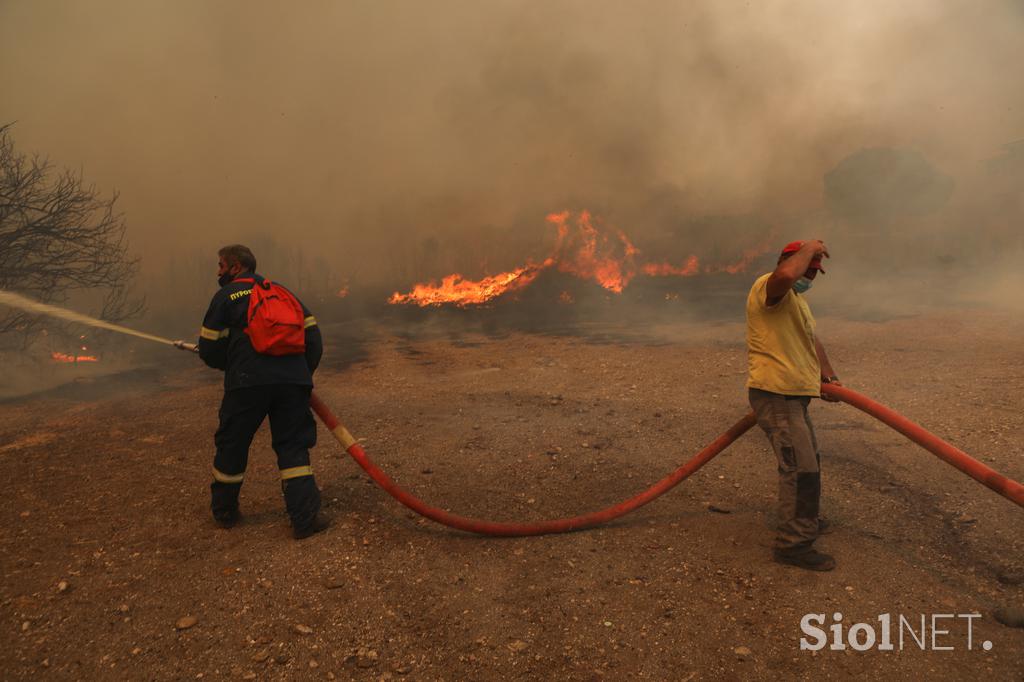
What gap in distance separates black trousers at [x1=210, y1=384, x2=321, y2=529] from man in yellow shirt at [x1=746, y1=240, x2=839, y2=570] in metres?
2.90

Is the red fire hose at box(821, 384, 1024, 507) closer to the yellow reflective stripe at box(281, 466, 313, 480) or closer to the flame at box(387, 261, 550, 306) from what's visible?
the yellow reflective stripe at box(281, 466, 313, 480)

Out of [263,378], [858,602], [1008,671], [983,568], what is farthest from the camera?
[263,378]

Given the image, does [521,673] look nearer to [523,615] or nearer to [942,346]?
[523,615]

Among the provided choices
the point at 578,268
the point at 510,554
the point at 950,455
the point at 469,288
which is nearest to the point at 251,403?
the point at 510,554

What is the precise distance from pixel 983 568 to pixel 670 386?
14.7ft

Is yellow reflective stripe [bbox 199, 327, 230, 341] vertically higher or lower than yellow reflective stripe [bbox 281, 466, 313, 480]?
higher

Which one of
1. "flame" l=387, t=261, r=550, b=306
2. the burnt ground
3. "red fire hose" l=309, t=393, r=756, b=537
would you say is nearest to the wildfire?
"flame" l=387, t=261, r=550, b=306

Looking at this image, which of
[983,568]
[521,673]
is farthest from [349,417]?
[983,568]

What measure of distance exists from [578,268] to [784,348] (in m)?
16.7

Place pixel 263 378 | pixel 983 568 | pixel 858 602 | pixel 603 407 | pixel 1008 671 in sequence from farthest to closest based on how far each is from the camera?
pixel 603 407 < pixel 263 378 < pixel 983 568 < pixel 858 602 < pixel 1008 671

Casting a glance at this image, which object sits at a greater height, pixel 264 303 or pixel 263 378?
pixel 264 303

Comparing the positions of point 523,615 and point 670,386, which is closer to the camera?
point 523,615

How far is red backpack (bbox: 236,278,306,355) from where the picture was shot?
11.9 ft

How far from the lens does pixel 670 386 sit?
7617mm
